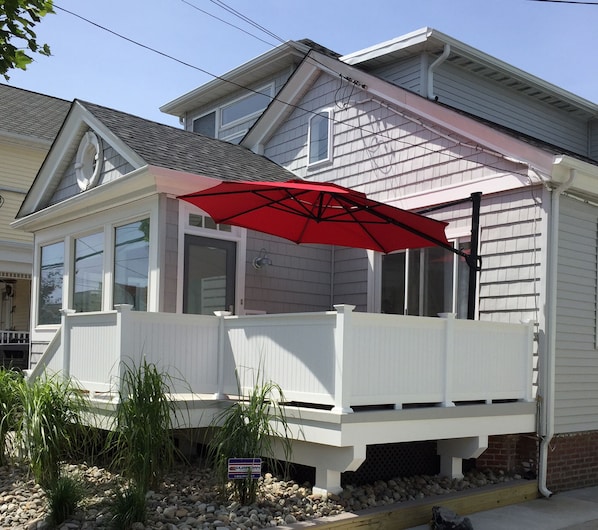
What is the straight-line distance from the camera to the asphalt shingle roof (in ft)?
30.7

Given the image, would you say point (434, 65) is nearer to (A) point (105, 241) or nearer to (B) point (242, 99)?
(B) point (242, 99)

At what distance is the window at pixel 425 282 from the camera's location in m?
9.01

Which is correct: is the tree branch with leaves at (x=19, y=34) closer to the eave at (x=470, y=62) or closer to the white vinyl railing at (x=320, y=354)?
the white vinyl railing at (x=320, y=354)

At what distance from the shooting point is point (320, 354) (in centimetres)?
646

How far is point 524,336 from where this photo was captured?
7.97m

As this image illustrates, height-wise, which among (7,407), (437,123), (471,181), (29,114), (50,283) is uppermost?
(29,114)

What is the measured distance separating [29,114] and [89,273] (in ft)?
36.8

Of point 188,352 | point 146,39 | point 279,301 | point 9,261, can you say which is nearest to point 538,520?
point 188,352

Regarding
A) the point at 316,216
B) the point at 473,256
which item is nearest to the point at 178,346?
the point at 316,216

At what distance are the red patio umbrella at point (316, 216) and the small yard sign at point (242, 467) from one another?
2570 mm

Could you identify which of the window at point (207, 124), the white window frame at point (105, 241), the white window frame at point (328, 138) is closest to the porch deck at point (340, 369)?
the white window frame at point (105, 241)

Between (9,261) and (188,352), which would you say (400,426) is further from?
(9,261)

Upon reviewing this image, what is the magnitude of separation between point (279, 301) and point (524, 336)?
366 cm

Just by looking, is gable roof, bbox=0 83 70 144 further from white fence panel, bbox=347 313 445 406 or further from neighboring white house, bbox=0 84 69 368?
white fence panel, bbox=347 313 445 406
